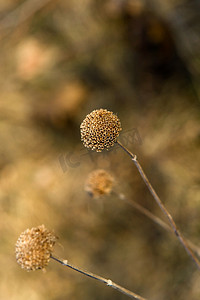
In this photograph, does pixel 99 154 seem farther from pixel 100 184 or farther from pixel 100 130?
pixel 100 130

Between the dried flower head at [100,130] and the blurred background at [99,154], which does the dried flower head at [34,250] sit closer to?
the dried flower head at [100,130]

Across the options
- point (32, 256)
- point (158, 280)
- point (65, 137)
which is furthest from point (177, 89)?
point (32, 256)

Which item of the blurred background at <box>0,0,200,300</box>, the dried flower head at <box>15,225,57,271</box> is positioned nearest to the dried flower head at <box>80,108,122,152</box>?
the dried flower head at <box>15,225,57,271</box>

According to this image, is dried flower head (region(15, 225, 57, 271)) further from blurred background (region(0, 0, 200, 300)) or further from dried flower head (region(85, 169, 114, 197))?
blurred background (region(0, 0, 200, 300))

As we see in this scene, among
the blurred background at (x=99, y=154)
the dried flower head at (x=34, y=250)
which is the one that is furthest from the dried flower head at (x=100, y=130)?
the blurred background at (x=99, y=154)

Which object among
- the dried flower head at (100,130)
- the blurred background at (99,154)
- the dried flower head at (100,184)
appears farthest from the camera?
the blurred background at (99,154)

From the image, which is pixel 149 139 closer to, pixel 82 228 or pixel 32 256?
pixel 82 228
